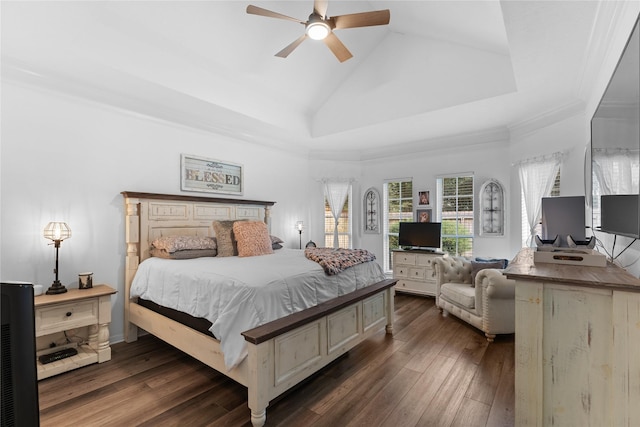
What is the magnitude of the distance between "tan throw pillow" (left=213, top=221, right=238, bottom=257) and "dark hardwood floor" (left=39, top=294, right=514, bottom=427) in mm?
1125

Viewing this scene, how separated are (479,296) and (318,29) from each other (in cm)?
315

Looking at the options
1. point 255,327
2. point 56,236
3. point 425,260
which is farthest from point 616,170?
point 56,236

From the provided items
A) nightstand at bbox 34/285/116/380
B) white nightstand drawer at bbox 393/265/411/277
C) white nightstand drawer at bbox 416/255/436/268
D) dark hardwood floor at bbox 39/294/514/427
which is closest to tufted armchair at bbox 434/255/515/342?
dark hardwood floor at bbox 39/294/514/427

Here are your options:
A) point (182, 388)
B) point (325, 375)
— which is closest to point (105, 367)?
point (182, 388)

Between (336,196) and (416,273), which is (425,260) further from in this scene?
(336,196)

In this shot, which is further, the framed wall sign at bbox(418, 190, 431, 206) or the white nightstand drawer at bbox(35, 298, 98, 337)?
the framed wall sign at bbox(418, 190, 431, 206)

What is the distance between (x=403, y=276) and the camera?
507 cm

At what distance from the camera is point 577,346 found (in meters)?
1.37

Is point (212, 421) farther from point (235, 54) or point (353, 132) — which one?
point (353, 132)

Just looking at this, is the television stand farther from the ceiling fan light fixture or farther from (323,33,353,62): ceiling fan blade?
the ceiling fan light fixture

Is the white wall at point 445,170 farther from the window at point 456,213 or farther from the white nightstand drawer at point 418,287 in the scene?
the white nightstand drawer at point 418,287

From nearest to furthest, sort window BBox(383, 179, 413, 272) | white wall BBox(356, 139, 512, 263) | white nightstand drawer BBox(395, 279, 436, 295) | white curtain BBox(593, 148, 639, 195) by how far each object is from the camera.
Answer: white curtain BBox(593, 148, 639, 195) < white wall BBox(356, 139, 512, 263) < white nightstand drawer BBox(395, 279, 436, 295) < window BBox(383, 179, 413, 272)

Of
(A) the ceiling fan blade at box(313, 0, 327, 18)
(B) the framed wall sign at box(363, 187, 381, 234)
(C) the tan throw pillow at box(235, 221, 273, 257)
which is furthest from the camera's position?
(B) the framed wall sign at box(363, 187, 381, 234)

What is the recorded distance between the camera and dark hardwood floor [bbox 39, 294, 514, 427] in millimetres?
1991
